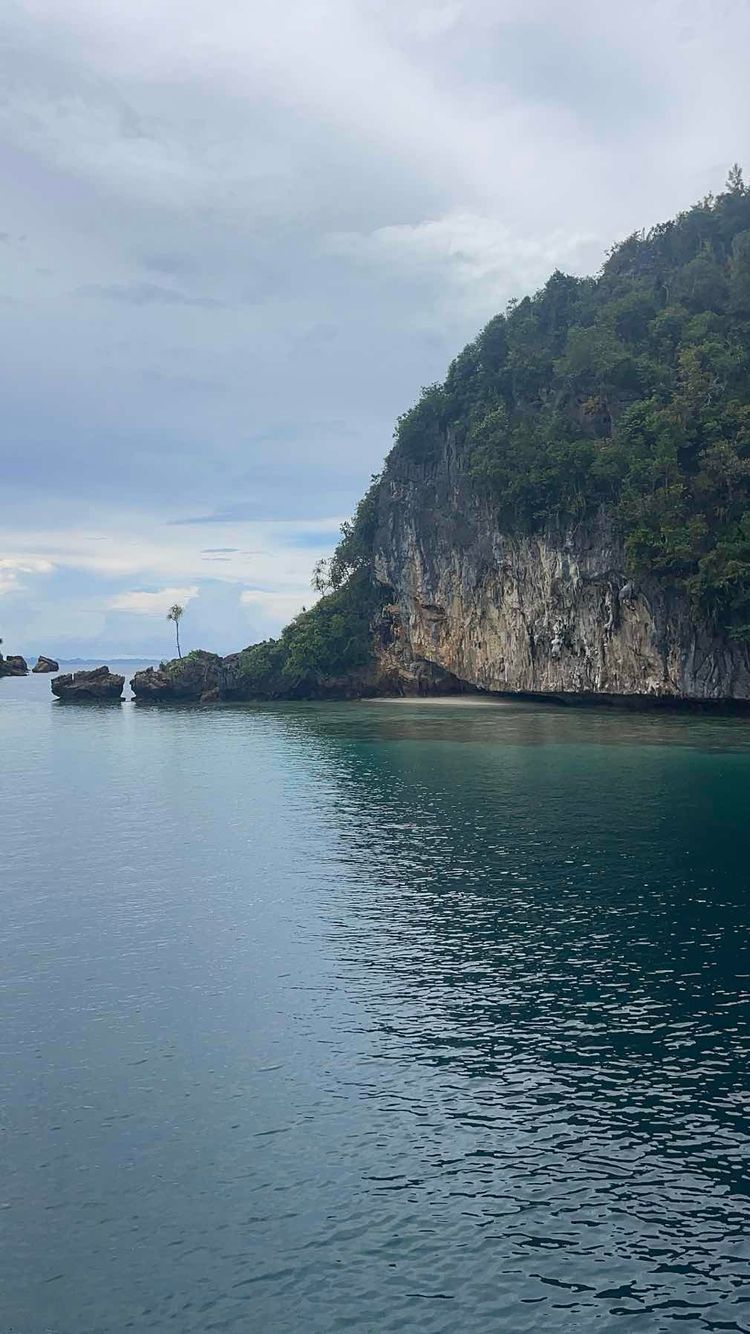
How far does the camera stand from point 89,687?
9669 cm

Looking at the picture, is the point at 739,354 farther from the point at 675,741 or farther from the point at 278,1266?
the point at 278,1266

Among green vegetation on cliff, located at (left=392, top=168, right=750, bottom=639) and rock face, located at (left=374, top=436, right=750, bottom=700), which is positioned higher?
green vegetation on cliff, located at (left=392, top=168, right=750, bottom=639)

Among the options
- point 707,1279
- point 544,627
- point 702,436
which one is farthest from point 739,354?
point 707,1279

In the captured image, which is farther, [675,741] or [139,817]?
[675,741]

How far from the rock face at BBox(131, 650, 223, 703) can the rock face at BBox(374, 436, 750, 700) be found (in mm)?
19561

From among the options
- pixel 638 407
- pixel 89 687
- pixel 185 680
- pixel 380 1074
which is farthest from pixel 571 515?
pixel 89 687

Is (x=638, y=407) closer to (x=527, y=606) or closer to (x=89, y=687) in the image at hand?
(x=527, y=606)

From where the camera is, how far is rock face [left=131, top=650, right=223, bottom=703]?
3615 inches

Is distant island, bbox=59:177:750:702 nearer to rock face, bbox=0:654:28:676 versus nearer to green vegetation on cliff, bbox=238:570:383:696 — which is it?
green vegetation on cliff, bbox=238:570:383:696

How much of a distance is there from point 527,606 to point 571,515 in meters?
8.07

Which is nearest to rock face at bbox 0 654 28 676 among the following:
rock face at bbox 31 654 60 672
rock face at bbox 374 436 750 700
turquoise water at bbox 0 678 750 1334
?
rock face at bbox 31 654 60 672

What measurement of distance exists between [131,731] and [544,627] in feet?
97.2

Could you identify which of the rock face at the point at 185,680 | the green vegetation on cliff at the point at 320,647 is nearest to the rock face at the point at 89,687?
the rock face at the point at 185,680

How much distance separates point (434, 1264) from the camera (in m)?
10.4
